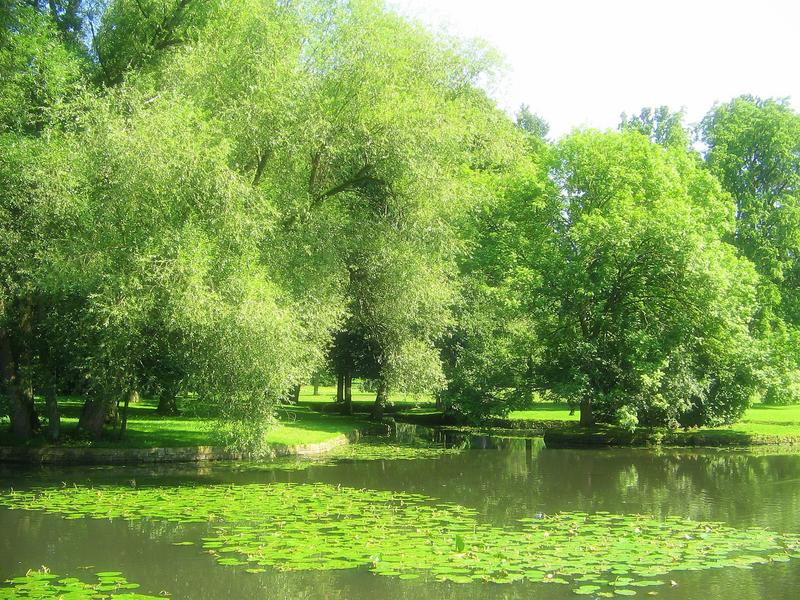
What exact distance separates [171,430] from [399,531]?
14.4m

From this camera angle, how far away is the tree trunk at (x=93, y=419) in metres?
21.2

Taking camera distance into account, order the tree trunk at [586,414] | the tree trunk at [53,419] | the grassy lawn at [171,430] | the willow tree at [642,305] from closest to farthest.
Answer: the tree trunk at [53,419]
the grassy lawn at [171,430]
the willow tree at [642,305]
the tree trunk at [586,414]

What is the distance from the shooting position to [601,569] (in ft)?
31.1

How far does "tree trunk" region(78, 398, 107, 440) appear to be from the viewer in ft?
69.7

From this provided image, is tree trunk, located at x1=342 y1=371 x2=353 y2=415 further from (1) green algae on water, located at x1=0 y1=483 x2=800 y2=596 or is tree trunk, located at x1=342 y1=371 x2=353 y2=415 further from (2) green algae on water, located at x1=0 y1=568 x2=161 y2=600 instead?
(2) green algae on water, located at x1=0 y1=568 x2=161 y2=600

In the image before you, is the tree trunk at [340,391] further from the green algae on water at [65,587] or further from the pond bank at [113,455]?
the green algae on water at [65,587]

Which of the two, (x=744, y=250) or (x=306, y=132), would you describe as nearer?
(x=306, y=132)

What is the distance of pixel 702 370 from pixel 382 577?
2198 cm

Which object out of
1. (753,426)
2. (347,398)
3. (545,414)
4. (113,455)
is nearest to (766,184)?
(753,426)

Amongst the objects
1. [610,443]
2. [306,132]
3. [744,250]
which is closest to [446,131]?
[306,132]

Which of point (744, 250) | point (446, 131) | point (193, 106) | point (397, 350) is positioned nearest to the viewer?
point (193, 106)

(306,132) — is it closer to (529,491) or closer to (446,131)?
(446,131)

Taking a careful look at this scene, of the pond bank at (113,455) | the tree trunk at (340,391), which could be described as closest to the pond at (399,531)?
the pond bank at (113,455)

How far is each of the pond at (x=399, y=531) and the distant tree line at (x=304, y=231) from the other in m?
3.20
